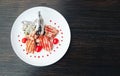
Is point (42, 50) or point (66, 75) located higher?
point (42, 50)

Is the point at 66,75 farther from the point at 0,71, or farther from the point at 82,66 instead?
the point at 0,71

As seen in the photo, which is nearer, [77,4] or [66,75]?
[66,75]

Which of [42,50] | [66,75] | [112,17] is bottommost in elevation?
[66,75]

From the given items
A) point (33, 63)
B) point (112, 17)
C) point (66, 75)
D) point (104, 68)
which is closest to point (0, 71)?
point (33, 63)
